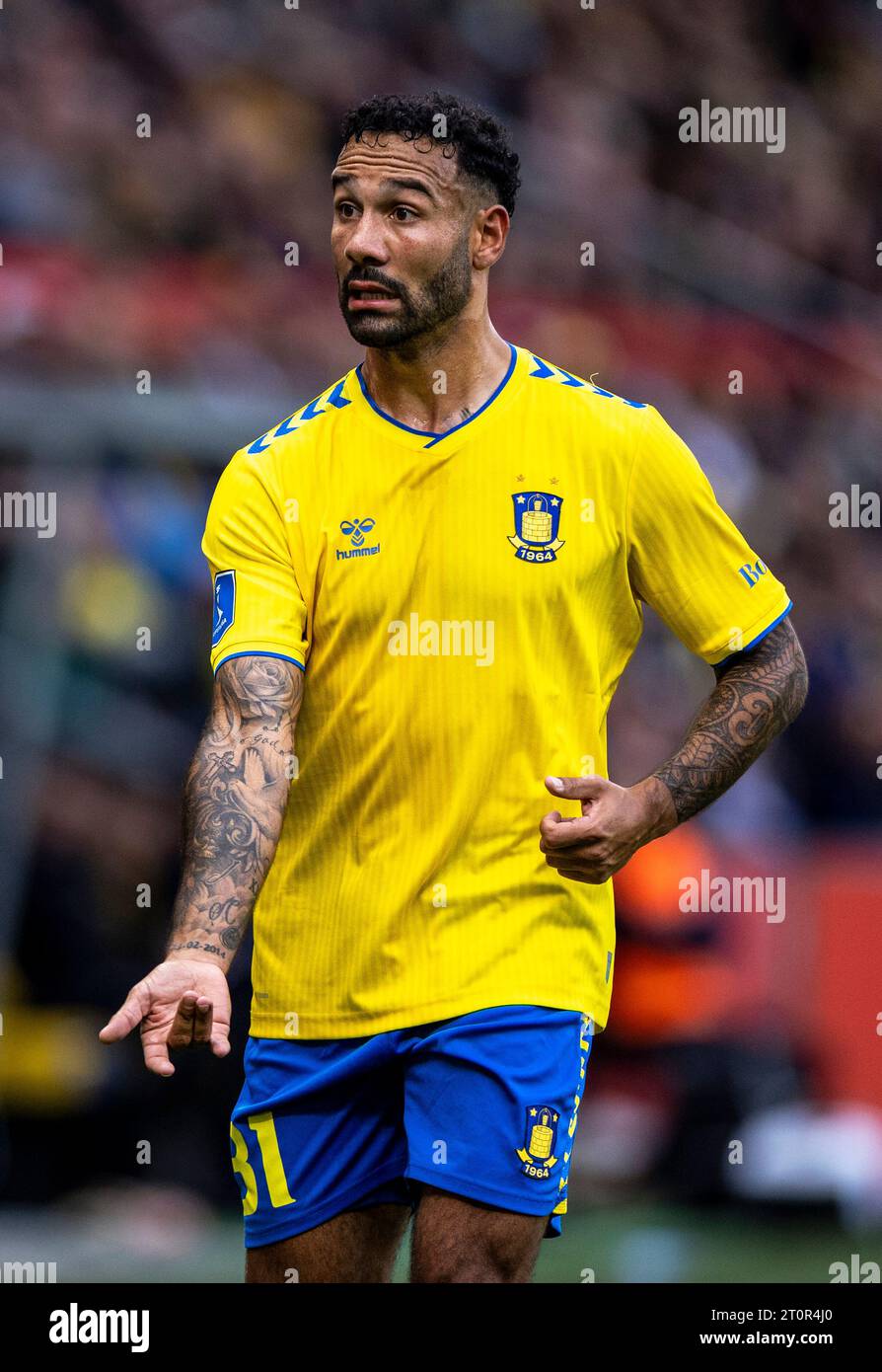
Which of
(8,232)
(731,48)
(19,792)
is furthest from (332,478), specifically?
(731,48)

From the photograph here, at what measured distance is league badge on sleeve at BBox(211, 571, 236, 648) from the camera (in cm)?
423

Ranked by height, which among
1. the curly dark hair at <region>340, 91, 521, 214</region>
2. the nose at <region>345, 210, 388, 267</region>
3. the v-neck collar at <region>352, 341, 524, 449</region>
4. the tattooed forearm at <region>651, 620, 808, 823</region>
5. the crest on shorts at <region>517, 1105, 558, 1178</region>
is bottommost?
the crest on shorts at <region>517, 1105, 558, 1178</region>

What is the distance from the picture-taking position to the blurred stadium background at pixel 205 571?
26.0 feet

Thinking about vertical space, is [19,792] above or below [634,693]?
below

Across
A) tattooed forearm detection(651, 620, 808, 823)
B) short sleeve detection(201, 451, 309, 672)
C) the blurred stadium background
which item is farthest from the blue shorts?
the blurred stadium background

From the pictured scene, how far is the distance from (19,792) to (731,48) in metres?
7.13

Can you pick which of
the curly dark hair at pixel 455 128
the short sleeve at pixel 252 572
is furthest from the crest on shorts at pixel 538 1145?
the curly dark hair at pixel 455 128

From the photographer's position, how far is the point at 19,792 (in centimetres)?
802

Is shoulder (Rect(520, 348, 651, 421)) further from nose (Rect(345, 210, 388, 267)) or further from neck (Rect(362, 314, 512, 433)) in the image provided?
nose (Rect(345, 210, 388, 267))

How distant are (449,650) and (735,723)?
64cm

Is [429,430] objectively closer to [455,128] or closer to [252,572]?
[252,572]

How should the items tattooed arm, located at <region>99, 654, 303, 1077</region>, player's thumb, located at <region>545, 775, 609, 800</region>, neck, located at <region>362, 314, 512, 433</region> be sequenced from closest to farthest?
tattooed arm, located at <region>99, 654, 303, 1077</region> < player's thumb, located at <region>545, 775, 609, 800</region> < neck, located at <region>362, 314, 512, 433</region>
